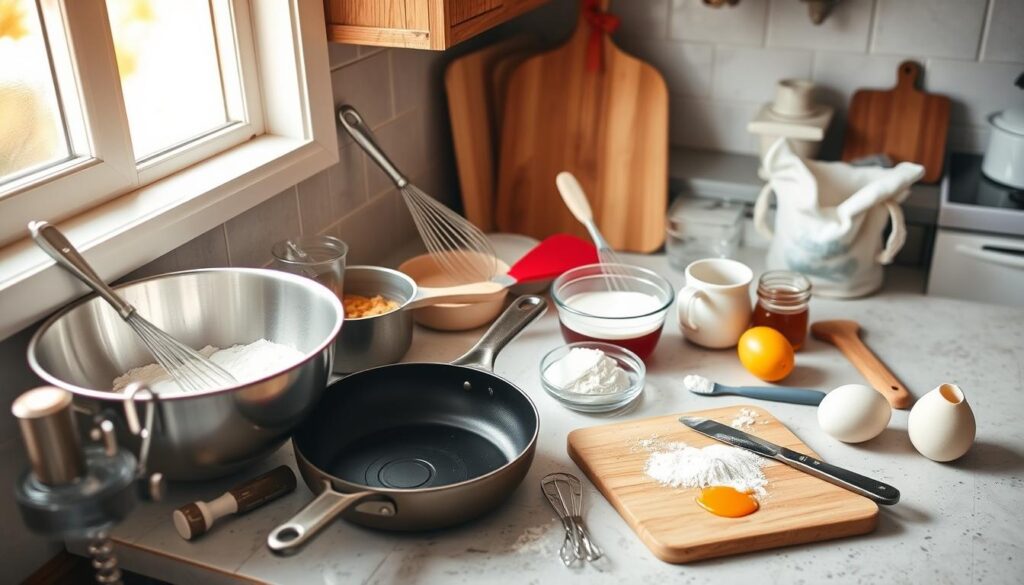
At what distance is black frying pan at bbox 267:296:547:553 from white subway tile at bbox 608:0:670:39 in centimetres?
72

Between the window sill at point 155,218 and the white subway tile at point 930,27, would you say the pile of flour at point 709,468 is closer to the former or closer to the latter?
the window sill at point 155,218

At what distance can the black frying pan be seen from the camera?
2.92 feet

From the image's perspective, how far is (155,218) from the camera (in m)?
1.01

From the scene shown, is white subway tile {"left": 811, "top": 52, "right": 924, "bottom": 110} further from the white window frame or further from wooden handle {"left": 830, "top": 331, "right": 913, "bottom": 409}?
the white window frame

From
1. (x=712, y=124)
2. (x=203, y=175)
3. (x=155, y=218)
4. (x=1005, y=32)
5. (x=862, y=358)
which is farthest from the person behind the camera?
(x=712, y=124)

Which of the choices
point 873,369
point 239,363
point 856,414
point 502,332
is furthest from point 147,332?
point 873,369

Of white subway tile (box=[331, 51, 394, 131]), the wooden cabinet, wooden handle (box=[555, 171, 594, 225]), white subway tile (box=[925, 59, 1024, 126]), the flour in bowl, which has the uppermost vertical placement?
the wooden cabinet

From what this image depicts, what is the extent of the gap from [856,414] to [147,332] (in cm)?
75

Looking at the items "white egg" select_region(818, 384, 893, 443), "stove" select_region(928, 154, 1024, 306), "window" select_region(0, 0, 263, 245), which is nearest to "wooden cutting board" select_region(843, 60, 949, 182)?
"stove" select_region(928, 154, 1024, 306)

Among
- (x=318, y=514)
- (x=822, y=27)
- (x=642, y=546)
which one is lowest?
(x=642, y=546)

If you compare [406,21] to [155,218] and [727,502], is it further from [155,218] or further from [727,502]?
[727,502]

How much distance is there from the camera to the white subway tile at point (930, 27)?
1.47 m

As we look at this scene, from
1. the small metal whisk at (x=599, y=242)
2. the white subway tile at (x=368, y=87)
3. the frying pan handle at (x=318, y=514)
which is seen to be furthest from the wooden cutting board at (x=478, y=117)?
the frying pan handle at (x=318, y=514)

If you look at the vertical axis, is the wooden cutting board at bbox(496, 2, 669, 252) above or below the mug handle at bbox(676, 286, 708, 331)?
above
